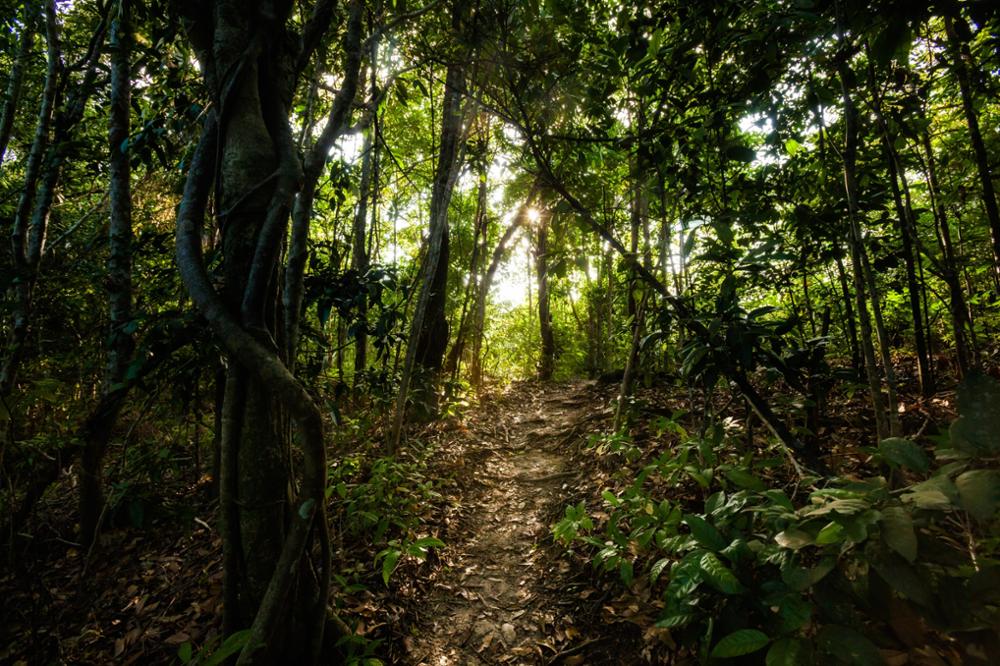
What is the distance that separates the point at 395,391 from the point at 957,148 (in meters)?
6.94

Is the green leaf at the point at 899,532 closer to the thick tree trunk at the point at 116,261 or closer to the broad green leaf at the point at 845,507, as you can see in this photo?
the broad green leaf at the point at 845,507

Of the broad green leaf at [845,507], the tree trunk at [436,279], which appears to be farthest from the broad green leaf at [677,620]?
the tree trunk at [436,279]

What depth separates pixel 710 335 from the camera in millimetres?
2473

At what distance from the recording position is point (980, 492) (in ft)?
3.66

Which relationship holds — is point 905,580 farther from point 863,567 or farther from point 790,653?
point 790,653

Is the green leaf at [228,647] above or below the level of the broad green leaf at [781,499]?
below

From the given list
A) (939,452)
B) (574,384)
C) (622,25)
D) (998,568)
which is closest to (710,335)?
(939,452)

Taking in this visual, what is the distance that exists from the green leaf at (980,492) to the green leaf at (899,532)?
0.14 meters

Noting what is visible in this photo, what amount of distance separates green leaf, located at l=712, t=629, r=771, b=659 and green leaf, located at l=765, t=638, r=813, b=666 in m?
0.05

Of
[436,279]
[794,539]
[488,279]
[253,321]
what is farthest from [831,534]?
[488,279]

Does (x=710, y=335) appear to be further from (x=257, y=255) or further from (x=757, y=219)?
(x=257, y=255)

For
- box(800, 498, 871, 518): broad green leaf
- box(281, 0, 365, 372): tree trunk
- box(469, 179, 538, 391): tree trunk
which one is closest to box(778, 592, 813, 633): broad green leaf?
box(800, 498, 871, 518): broad green leaf

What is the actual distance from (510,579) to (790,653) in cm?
266

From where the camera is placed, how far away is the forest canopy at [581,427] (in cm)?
161
